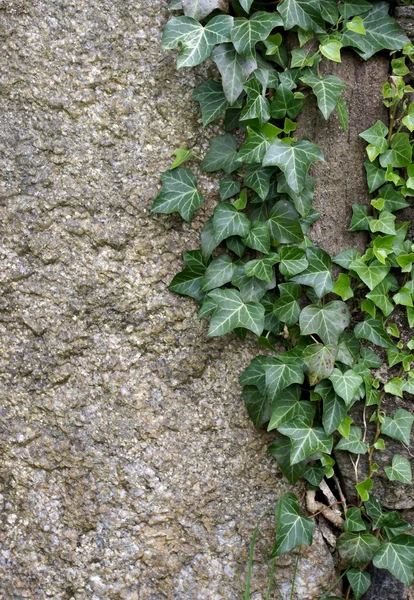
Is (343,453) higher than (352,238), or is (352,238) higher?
(352,238)

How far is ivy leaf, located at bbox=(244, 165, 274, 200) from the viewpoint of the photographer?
5.10 ft

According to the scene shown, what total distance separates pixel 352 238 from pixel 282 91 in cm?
40

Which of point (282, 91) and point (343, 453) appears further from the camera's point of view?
point (343, 453)

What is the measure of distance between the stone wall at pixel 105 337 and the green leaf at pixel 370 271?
0.32 metres

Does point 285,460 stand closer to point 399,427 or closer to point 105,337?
point 399,427

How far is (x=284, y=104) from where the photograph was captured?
1564 millimetres

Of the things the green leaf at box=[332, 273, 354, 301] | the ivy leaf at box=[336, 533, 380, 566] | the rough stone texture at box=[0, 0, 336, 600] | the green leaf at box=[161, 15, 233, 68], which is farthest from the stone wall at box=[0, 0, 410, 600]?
the green leaf at box=[332, 273, 354, 301]

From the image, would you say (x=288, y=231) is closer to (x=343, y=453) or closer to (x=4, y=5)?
(x=343, y=453)

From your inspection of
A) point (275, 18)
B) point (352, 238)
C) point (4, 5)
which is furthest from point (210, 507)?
Result: point (4, 5)

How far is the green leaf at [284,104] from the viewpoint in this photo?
1552mm

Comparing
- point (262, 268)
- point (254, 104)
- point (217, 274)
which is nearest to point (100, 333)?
point (217, 274)

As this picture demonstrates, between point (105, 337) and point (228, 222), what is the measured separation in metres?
0.41

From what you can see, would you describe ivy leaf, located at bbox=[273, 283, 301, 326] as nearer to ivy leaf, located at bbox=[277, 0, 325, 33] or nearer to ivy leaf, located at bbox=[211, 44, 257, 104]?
ivy leaf, located at bbox=[211, 44, 257, 104]

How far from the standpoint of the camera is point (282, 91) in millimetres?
1551
